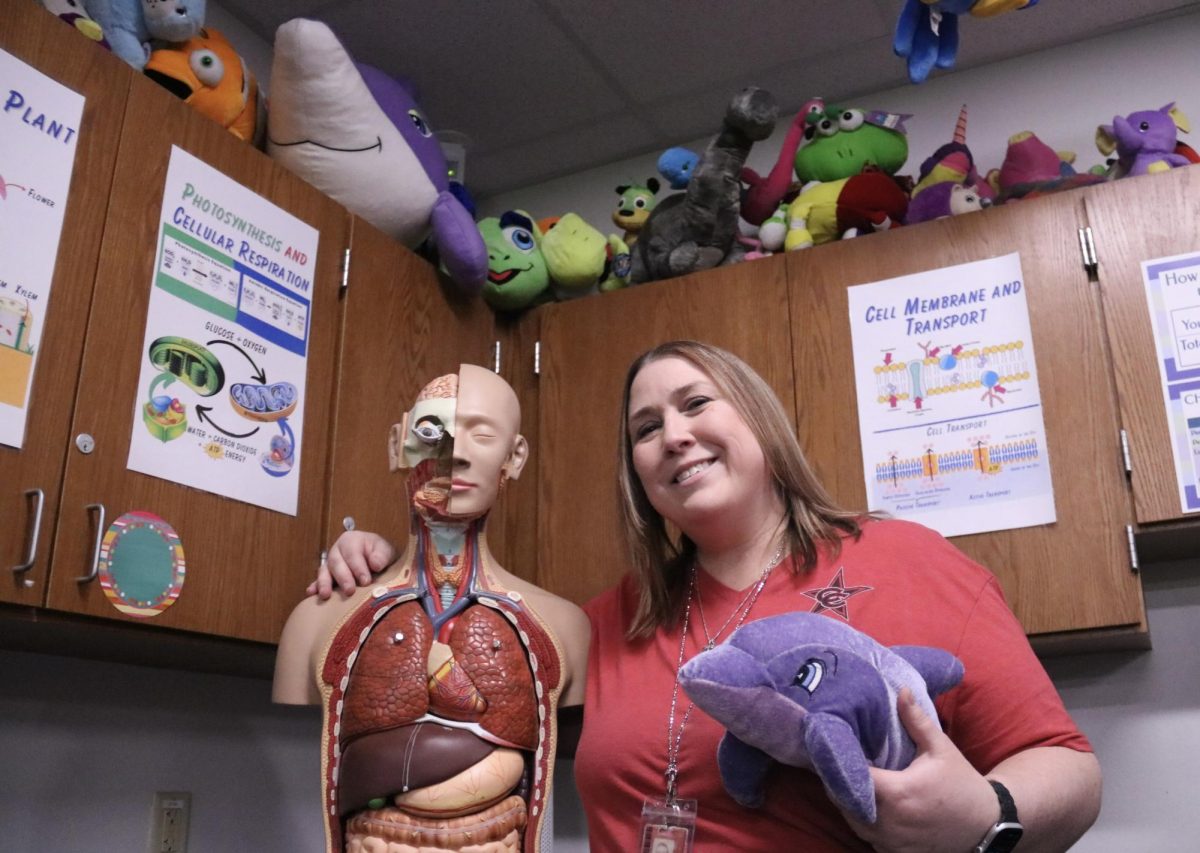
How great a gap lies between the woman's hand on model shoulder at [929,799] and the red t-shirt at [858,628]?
0.47 ft


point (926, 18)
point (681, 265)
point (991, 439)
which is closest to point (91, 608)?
point (681, 265)

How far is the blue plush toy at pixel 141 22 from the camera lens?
177 cm

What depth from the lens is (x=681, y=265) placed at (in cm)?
223

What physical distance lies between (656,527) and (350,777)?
0.49m

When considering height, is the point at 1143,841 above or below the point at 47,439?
below

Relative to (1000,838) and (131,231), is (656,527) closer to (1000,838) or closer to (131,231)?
(1000,838)

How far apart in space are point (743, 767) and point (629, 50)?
1.88m

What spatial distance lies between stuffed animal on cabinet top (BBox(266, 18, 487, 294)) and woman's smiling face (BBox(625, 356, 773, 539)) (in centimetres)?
92

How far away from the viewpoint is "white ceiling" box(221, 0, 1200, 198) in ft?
7.64

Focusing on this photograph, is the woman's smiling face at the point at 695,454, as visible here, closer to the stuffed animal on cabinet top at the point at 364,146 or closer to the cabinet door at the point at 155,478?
the cabinet door at the point at 155,478

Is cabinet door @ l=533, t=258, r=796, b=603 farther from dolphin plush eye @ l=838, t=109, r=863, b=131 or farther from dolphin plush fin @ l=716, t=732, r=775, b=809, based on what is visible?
dolphin plush fin @ l=716, t=732, r=775, b=809

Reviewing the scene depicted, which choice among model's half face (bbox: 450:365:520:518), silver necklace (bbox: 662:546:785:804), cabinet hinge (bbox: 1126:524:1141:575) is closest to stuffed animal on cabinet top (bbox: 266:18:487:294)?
model's half face (bbox: 450:365:520:518)

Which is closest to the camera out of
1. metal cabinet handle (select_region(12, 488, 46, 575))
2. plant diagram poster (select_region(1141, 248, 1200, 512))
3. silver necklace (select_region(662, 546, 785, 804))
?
silver necklace (select_region(662, 546, 785, 804))

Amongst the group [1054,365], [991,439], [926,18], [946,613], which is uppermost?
[926,18]
